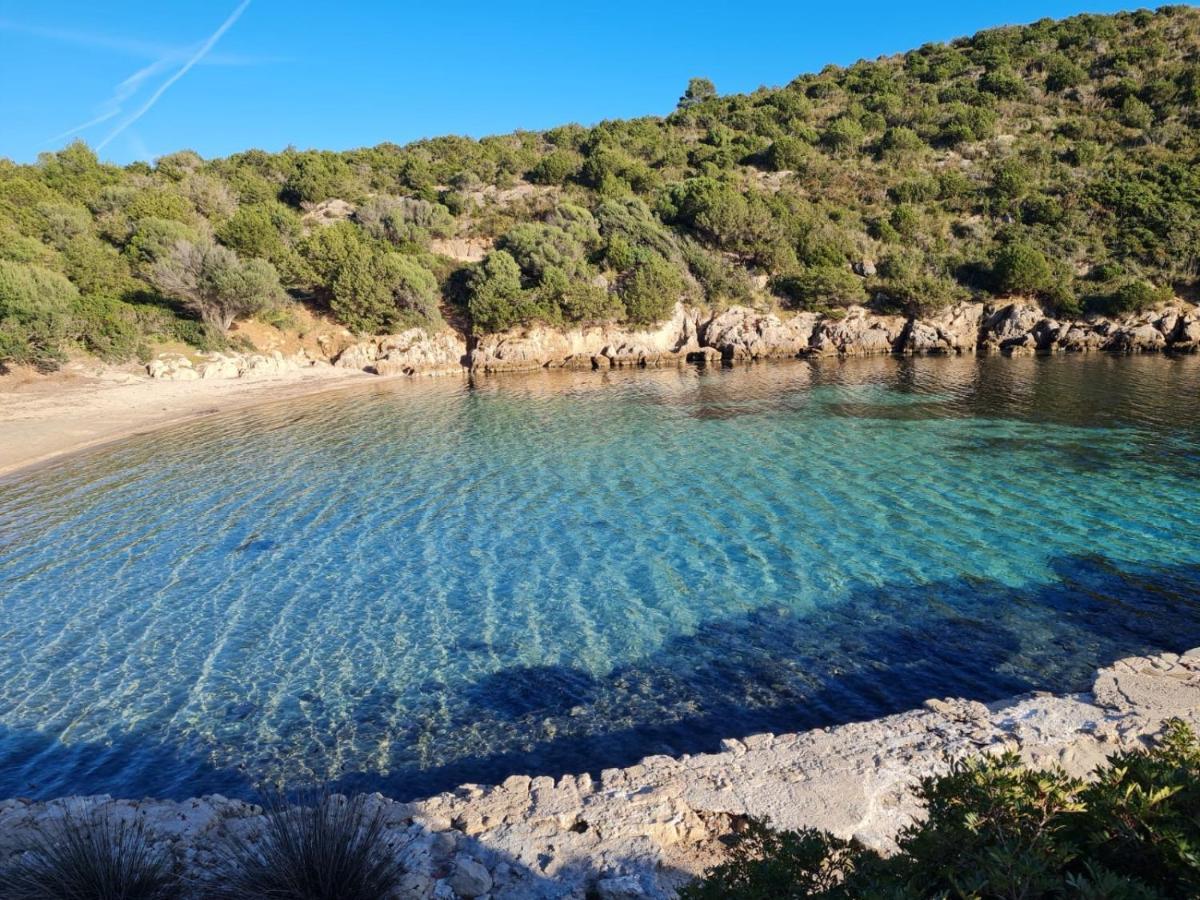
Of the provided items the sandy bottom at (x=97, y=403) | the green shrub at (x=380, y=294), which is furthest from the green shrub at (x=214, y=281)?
the sandy bottom at (x=97, y=403)

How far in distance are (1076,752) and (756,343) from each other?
41.5 metres

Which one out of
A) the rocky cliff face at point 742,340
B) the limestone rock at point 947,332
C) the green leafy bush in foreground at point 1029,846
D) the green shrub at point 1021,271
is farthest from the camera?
the limestone rock at point 947,332

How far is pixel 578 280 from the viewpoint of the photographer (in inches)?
1820

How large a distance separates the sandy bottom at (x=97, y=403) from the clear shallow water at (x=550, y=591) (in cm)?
390

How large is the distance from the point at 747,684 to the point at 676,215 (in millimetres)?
52349

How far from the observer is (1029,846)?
3006 millimetres

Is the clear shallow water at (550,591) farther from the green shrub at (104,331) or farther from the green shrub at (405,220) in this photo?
the green shrub at (405,220)

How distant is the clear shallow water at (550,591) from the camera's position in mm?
7848

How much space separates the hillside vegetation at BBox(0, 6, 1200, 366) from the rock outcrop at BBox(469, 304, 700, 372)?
3.65 ft

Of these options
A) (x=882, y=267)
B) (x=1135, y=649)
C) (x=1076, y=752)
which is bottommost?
(x=1135, y=649)

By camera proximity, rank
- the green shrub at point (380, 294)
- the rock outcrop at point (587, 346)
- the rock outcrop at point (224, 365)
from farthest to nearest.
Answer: the rock outcrop at point (587, 346) → the green shrub at point (380, 294) → the rock outcrop at point (224, 365)

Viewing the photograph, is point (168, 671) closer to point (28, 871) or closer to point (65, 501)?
point (28, 871)

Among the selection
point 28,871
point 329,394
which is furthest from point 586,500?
point 329,394

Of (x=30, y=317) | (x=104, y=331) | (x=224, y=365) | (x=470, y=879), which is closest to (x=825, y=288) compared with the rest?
(x=224, y=365)
